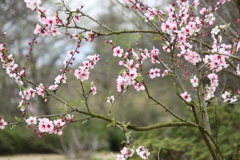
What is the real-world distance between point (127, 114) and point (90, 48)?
438 centimetres

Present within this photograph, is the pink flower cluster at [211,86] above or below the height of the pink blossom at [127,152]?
above

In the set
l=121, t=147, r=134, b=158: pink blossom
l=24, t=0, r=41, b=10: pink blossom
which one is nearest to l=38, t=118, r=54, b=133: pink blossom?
l=121, t=147, r=134, b=158: pink blossom

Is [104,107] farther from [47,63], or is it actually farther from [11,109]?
[11,109]

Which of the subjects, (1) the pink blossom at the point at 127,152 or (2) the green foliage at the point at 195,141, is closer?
(1) the pink blossom at the point at 127,152

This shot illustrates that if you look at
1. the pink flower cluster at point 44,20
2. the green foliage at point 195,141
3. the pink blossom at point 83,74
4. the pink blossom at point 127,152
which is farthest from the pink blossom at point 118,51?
the green foliage at point 195,141

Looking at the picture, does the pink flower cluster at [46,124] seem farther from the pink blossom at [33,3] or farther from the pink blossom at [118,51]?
the pink blossom at [33,3]

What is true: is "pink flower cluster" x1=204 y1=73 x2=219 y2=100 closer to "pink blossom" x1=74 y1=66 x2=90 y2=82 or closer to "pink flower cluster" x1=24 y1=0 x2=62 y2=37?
"pink blossom" x1=74 y1=66 x2=90 y2=82

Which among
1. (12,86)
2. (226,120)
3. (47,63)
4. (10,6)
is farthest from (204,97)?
(47,63)

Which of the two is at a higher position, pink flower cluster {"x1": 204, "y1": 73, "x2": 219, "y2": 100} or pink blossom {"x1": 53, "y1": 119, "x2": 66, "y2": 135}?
pink flower cluster {"x1": 204, "y1": 73, "x2": 219, "y2": 100}

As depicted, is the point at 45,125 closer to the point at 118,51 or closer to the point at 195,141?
the point at 118,51

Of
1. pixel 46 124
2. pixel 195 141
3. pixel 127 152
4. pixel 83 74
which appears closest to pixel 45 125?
pixel 46 124

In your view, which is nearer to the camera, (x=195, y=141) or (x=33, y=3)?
(x=33, y=3)

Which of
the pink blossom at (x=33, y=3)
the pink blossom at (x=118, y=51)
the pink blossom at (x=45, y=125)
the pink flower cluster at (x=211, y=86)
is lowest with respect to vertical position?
the pink blossom at (x=45, y=125)

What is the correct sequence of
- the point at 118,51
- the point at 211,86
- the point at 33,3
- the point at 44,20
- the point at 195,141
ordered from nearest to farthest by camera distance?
the point at 33,3 → the point at 44,20 → the point at 118,51 → the point at 211,86 → the point at 195,141
